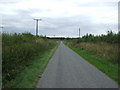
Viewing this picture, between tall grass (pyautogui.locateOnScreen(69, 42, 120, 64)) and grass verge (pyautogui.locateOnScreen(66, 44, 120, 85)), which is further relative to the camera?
tall grass (pyautogui.locateOnScreen(69, 42, 120, 64))

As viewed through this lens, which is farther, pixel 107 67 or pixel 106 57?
pixel 106 57

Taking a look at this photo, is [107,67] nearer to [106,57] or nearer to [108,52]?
[106,57]

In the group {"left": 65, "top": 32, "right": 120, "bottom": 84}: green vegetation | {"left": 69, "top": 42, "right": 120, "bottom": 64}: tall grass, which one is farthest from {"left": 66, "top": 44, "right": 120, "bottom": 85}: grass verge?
{"left": 69, "top": 42, "right": 120, "bottom": 64}: tall grass

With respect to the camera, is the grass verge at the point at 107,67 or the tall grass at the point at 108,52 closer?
the grass verge at the point at 107,67

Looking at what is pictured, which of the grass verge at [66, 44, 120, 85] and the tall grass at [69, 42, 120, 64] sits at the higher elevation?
the tall grass at [69, 42, 120, 64]

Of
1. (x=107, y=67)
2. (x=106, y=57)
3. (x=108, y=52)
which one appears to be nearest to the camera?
(x=107, y=67)

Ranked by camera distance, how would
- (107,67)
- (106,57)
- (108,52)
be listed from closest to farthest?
1. (107,67)
2. (106,57)
3. (108,52)

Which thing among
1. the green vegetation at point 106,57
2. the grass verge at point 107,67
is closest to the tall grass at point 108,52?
the green vegetation at point 106,57

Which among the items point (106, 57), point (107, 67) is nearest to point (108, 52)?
point (106, 57)

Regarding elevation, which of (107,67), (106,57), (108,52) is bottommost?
(107,67)

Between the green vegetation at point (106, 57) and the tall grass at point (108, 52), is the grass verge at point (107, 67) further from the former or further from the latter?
the tall grass at point (108, 52)

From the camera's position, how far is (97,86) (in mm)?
7082

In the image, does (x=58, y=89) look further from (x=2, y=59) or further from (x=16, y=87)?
(x=2, y=59)

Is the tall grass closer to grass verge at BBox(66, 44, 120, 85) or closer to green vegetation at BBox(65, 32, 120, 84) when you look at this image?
green vegetation at BBox(65, 32, 120, 84)
